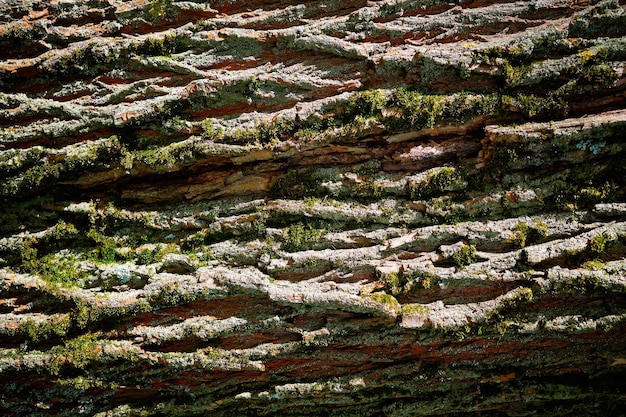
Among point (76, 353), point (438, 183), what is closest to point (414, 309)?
point (438, 183)

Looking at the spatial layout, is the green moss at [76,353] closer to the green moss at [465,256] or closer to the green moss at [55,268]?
the green moss at [55,268]

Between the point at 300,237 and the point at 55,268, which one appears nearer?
the point at 300,237

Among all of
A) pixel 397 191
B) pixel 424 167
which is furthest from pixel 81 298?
pixel 424 167

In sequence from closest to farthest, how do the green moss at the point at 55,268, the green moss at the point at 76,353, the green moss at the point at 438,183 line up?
1. the green moss at the point at 438,183
2. the green moss at the point at 76,353
3. the green moss at the point at 55,268

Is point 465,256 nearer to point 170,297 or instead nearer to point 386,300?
point 386,300

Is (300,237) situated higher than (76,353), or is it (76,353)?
(300,237)

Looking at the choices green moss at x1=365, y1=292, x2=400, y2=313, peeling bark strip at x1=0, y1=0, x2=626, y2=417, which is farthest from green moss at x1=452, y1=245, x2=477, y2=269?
green moss at x1=365, y1=292, x2=400, y2=313

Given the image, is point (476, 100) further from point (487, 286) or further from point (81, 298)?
point (81, 298)

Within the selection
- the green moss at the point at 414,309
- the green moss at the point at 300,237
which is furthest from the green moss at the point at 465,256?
the green moss at the point at 300,237
